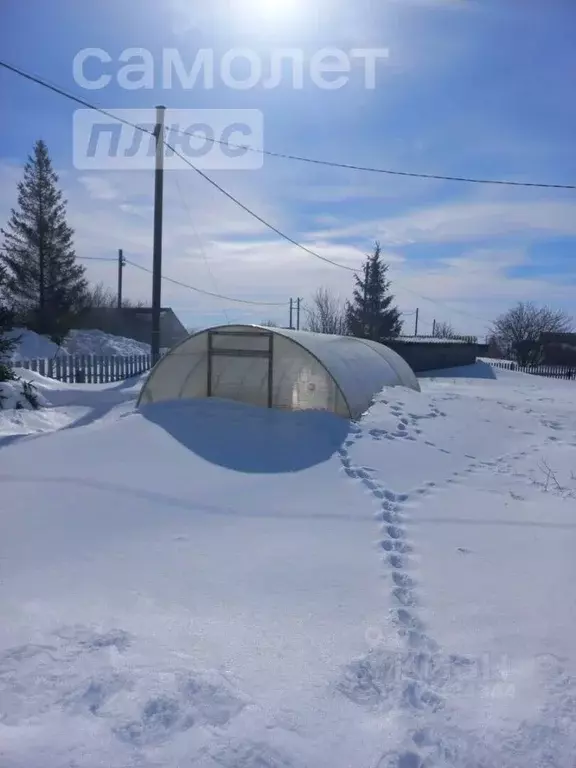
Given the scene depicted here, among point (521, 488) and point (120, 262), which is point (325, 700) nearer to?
point (521, 488)

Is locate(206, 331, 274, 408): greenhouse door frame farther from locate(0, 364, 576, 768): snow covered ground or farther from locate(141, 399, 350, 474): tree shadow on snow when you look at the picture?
locate(0, 364, 576, 768): snow covered ground

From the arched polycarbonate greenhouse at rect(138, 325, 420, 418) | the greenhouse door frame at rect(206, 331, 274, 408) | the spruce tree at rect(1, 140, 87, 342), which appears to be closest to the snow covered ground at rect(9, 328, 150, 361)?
the spruce tree at rect(1, 140, 87, 342)

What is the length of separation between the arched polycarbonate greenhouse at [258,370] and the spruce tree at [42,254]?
20621mm

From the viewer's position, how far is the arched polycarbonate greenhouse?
9109 mm

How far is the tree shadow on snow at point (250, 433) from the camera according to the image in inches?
267

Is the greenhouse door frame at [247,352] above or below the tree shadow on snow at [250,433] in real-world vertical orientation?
above

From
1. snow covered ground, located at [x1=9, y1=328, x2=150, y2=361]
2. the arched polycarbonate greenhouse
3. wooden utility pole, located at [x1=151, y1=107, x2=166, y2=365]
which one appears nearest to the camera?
the arched polycarbonate greenhouse

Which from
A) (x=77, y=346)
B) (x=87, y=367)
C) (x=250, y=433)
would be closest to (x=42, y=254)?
(x=77, y=346)

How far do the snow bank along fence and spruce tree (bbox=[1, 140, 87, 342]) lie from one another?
41.6ft

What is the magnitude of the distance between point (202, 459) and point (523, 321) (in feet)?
169

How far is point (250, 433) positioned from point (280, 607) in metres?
4.18

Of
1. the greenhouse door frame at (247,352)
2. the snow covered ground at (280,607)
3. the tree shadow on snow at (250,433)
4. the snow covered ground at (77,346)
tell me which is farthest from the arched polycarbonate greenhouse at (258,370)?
the snow covered ground at (77,346)

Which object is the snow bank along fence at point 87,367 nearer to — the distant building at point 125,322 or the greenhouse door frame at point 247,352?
the greenhouse door frame at point 247,352

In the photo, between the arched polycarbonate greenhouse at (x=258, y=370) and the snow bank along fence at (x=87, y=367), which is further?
the snow bank along fence at (x=87, y=367)
